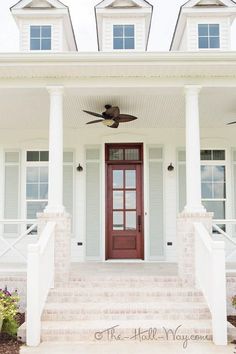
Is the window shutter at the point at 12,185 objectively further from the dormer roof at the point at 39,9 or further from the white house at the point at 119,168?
the dormer roof at the point at 39,9

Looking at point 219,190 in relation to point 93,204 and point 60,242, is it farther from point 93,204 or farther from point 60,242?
point 60,242

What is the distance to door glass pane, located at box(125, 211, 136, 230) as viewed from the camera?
27.6 ft

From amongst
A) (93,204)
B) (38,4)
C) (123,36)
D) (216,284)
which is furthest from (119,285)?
(38,4)

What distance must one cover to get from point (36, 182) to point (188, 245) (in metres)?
3.86

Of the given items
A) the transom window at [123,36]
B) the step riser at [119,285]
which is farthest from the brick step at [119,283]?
the transom window at [123,36]

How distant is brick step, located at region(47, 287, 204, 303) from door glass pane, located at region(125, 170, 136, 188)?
10.4 feet

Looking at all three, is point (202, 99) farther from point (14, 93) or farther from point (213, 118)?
point (14, 93)

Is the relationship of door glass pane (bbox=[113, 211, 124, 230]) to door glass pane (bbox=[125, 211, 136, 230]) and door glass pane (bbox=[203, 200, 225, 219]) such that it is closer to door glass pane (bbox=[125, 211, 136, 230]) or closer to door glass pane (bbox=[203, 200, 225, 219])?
door glass pane (bbox=[125, 211, 136, 230])

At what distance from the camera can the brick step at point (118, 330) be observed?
4812 mm

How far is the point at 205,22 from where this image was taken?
29.5ft

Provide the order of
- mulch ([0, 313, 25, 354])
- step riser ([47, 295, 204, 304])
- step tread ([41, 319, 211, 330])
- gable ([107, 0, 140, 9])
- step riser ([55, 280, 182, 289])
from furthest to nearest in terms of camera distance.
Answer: gable ([107, 0, 140, 9]) → step riser ([55, 280, 182, 289]) → step riser ([47, 295, 204, 304]) → step tread ([41, 319, 211, 330]) → mulch ([0, 313, 25, 354])

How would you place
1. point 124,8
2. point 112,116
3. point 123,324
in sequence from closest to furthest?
point 123,324 → point 112,116 → point 124,8

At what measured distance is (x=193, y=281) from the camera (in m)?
5.74

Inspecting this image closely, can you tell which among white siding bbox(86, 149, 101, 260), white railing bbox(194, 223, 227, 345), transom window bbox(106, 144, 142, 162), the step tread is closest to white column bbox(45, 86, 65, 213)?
the step tread
